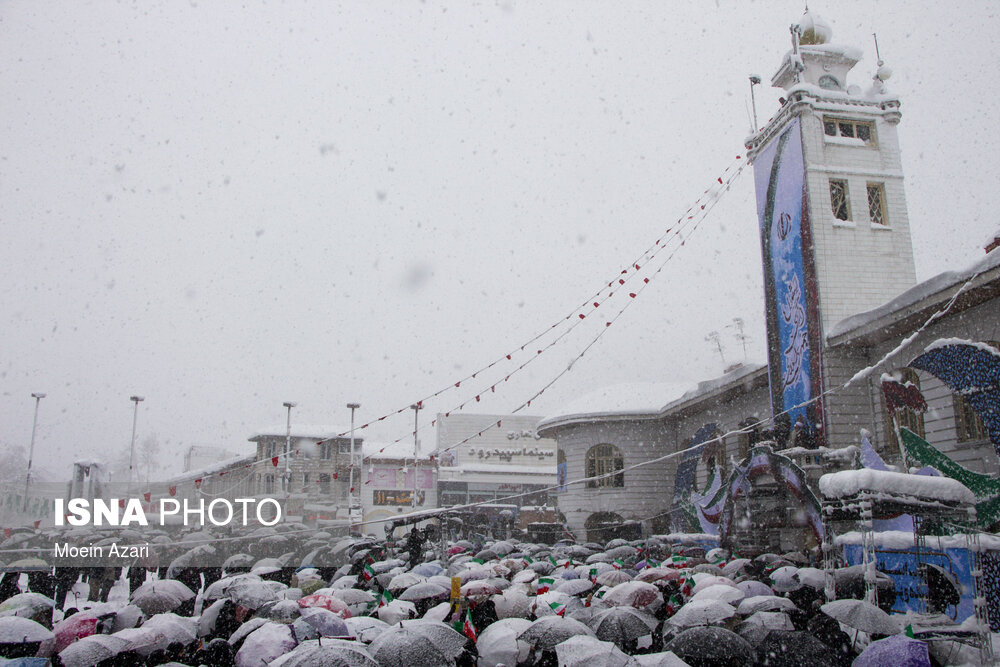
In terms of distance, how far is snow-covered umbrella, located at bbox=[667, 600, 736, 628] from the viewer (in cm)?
820

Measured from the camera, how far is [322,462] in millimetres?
52219

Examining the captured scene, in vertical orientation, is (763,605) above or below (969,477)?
below

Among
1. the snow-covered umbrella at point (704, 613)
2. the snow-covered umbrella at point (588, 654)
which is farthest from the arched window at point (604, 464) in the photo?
the snow-covered umbrella at point (588, 654)

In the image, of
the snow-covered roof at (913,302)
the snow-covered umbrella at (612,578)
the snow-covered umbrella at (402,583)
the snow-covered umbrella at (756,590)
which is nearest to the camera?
the snow-covered umbrella at (756,590)

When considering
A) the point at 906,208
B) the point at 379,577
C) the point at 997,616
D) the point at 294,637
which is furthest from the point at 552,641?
the point at 906,208

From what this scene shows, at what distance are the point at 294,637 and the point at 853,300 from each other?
14.9 meters

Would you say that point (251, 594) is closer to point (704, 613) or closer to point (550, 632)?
point (550, 632)

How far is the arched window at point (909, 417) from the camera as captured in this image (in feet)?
48.4

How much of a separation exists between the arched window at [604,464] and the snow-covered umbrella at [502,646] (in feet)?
68.9

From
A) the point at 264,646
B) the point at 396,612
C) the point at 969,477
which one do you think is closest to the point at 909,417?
the point at 969,477

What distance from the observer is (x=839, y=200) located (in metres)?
18.8

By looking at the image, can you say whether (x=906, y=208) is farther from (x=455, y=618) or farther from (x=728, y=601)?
(x=455, y=618)

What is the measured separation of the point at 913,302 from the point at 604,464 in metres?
17.3

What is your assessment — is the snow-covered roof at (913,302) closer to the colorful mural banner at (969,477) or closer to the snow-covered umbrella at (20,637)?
the colorful mural banner at (969,477)
